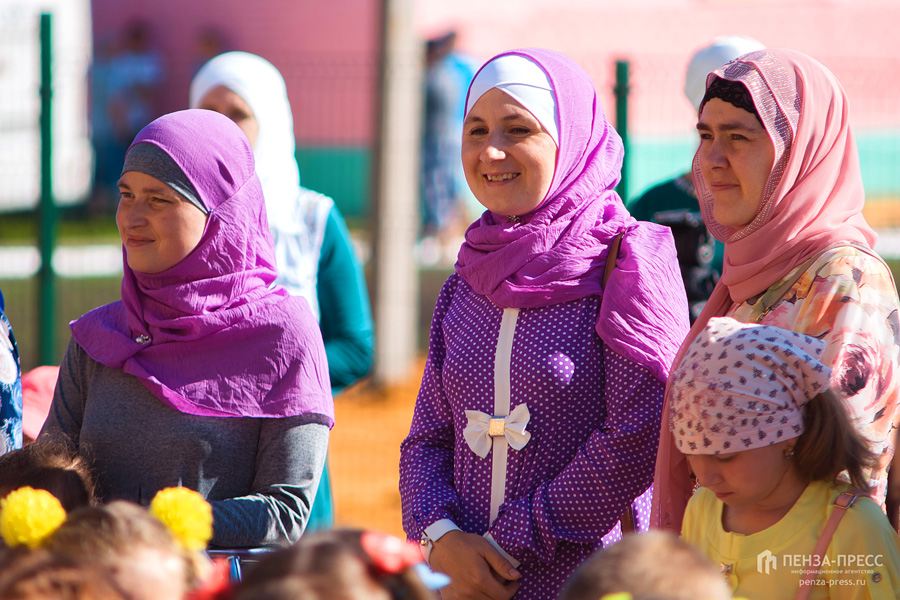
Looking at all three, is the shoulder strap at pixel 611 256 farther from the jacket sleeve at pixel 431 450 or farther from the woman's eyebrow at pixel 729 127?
the jacket sleeve at pixel 431 450

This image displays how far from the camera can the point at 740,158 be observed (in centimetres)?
282

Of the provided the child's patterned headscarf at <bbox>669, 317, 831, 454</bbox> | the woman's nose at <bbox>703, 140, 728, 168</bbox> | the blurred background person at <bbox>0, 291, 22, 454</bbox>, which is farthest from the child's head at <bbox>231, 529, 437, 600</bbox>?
the blurred background person at <bbox>0, 291, 22, 454</bbox>

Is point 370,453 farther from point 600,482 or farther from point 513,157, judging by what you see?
point 600,482

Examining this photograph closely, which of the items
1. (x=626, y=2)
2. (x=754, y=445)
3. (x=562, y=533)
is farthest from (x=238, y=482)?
(x=626, y=2)

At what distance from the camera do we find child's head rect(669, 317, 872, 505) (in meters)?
2.30

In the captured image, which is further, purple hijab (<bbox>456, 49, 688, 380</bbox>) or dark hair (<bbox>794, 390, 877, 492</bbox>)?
purple hijab (<bbox>456, 49, 688, 380</bbox>)

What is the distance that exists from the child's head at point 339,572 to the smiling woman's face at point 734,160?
1.55 meters

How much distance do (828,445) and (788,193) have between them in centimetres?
75

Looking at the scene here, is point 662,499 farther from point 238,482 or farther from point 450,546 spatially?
point 238,482

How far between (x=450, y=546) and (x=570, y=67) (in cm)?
141

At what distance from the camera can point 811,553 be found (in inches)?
89.4

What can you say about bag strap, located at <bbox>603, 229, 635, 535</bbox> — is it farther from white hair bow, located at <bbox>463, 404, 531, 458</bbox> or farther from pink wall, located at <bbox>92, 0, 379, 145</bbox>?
pink wall, located at <bbox>92, 0, 379, 145</bbox>

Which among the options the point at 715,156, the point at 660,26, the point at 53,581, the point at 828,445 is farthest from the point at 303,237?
the point at 660,26

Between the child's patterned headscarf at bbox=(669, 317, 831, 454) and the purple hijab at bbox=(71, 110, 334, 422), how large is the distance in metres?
1.09
